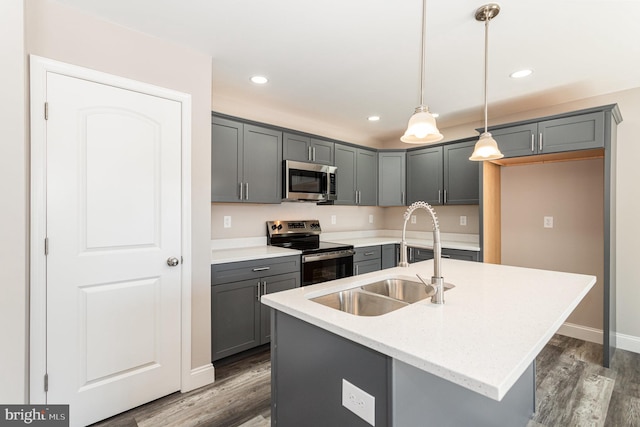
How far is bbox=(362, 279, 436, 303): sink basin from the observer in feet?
5.68

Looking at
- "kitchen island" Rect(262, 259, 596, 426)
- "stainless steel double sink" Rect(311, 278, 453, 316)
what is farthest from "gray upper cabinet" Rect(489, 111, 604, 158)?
"stainless steel double sink" Rect(311, 278, 453, 316)

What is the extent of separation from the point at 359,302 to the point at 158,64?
2.04 meters

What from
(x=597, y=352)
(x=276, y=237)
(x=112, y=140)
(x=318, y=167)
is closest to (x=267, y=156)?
(x=318, y=167)

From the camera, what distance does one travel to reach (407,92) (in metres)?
3.04

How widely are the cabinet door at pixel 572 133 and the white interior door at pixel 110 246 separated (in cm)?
326

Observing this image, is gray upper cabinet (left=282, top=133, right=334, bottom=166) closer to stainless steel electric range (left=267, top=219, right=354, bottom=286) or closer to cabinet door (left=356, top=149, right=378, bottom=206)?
cabinet door (left=356, top=149, right=378, bottom=206)

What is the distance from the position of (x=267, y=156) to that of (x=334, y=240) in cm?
161

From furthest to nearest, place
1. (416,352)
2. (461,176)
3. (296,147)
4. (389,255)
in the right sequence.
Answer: (389,255)
(461,176)
(296,147)
(416,352)

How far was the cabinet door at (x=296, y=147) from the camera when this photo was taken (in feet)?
11.0

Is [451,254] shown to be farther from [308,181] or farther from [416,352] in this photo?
[416,352]

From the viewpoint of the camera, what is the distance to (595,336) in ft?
10.1

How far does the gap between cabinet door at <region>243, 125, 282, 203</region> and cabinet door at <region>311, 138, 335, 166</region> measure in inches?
19.6

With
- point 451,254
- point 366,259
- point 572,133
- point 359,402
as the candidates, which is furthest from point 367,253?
point 359,402

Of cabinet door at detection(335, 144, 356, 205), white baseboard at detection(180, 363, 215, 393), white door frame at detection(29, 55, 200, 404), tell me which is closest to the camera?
white door frame at detection(29, 55, 200, 404)
